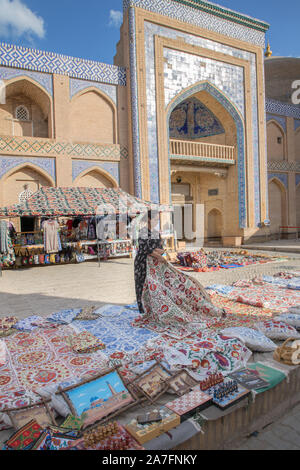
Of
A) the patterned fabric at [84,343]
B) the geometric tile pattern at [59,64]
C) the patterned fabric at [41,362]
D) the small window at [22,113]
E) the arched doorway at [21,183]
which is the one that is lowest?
the patterned fabric at [41,362]

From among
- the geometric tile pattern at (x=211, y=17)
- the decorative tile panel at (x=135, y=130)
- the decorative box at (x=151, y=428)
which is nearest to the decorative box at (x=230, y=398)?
the decorative box at (x=151, y=428)

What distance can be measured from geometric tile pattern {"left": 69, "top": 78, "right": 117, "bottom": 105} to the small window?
208cm

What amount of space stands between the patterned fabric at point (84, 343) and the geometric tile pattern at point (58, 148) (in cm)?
947

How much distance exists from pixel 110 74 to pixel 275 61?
1490 cm

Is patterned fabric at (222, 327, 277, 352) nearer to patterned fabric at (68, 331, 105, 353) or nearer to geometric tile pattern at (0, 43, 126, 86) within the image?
patterned fabric at (68, 331, 105, 353)

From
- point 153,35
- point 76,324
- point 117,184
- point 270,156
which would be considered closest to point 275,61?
point 270,156

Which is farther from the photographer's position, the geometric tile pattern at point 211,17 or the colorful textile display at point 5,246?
the geometric tile pattern at point 211,17

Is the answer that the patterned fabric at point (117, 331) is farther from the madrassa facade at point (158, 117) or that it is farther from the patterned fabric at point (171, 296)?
the madrassa facade at point (158, 117)

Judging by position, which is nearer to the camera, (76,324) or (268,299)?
(76,324)

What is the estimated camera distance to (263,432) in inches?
88.6

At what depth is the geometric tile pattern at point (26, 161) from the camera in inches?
438

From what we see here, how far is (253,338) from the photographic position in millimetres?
3260

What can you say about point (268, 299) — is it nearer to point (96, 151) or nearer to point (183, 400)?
point (183, 400)

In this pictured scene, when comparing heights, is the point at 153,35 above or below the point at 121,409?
above
